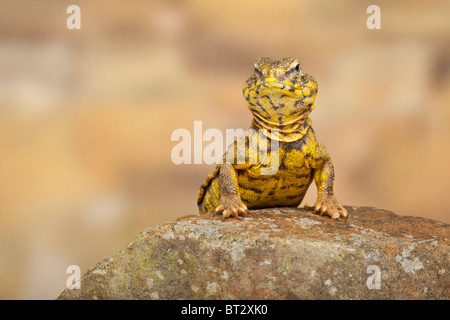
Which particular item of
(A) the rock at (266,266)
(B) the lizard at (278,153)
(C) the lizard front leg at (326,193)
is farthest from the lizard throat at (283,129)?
(A) the rock at (266,266)

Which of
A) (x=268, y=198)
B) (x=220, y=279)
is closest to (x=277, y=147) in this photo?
(x=268, y=198)

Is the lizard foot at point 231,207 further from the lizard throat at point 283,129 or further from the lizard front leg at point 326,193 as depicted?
the lizard front leg at point 326,193

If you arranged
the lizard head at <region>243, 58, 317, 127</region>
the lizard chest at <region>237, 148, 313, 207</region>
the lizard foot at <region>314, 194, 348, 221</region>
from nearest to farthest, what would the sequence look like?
the lizard head at <region>243, 58, 317, 127</region>, the lizard foot at <region>314, 194, 348, 221</region>, the lizard chest at <region>237, 148, 313, 207</region>

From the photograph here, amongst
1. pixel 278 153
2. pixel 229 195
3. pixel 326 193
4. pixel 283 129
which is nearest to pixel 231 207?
pixel 229 195

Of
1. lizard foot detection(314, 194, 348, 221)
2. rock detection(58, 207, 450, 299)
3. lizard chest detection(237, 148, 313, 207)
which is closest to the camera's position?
rock detection(58, 207, 450, 299)

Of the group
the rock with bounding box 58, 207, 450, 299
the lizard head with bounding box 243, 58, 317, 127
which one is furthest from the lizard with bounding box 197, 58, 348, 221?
the rock with bounding box 58, 207, 450, 299

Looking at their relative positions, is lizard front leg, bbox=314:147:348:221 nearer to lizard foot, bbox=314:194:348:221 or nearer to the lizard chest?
lizard foot, bbox=314:194:348:221

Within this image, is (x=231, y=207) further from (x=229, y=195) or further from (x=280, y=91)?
(x=280, y=91)
